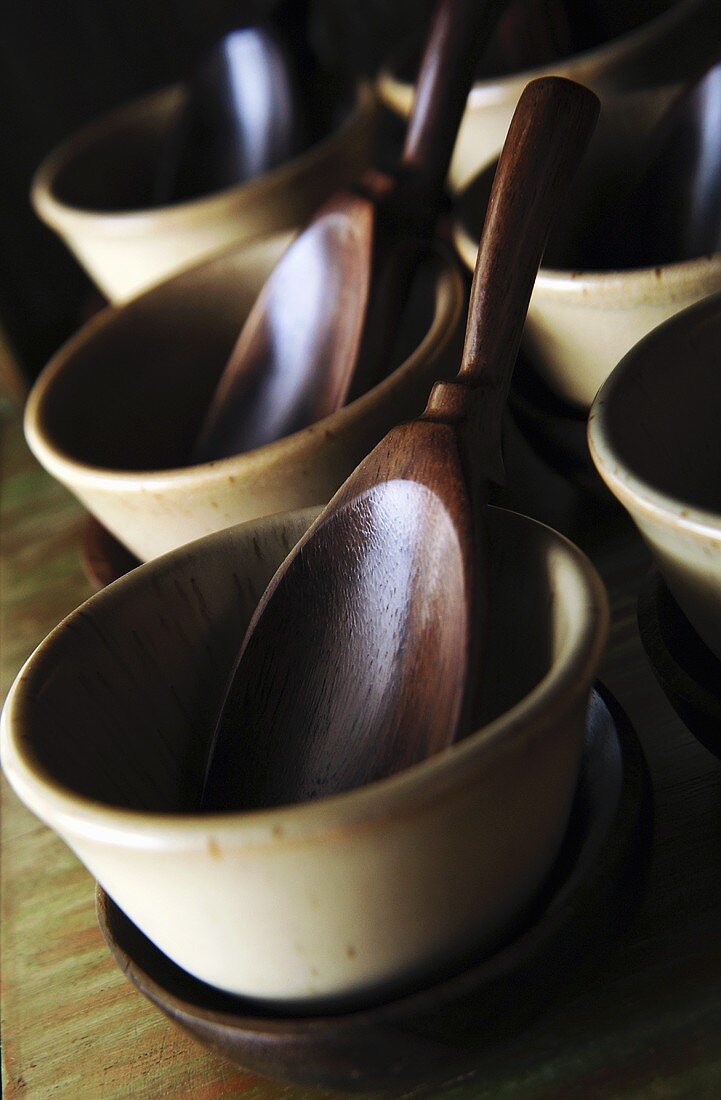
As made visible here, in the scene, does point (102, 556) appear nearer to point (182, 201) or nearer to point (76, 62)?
point (182, 201)

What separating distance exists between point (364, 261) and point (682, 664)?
0.83 feet

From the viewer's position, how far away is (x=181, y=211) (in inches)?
23.7

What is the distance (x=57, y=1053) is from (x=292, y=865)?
166 mm

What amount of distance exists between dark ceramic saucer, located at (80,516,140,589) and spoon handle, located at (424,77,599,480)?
0.22 meters

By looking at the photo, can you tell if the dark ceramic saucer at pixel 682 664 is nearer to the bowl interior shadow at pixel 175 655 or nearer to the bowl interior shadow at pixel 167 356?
the bowl interior shadow at pixel 175 655

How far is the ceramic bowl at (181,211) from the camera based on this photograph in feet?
1.97

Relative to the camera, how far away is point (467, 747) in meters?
0.23

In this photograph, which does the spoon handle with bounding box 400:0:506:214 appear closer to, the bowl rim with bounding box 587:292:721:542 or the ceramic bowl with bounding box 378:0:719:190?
the ceramic bowl with bounding box 378:0:719:190

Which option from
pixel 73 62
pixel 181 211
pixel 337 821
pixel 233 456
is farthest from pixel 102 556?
pixel 73 62

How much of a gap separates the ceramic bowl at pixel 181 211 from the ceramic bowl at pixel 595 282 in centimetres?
A: 14

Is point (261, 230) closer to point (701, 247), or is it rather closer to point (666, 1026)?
point (701, 247)

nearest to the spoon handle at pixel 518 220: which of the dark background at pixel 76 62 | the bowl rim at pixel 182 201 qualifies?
the bowl rim at pixel 182 201

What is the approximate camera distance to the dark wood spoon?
1.04ft

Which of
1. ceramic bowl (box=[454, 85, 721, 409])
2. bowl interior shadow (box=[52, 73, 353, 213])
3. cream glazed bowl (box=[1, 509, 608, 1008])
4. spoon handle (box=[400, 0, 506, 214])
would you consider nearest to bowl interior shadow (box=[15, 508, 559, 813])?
cream glazed bowl (box=[1, 509, 608, 1008])
